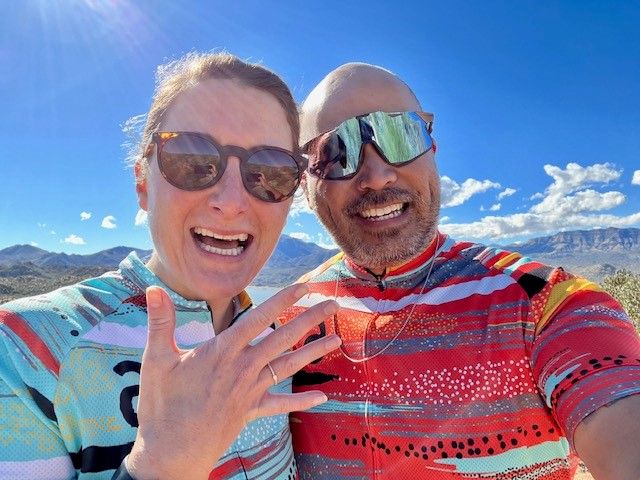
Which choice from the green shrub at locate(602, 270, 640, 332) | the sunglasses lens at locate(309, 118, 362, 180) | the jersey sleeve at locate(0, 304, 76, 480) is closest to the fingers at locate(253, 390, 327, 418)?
the jersey sleeve at locate(0, 304, 76, 480)

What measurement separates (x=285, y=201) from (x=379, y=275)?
2.76ft

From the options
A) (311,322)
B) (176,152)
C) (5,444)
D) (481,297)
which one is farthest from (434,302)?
(5,444)

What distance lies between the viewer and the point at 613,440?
1713 mm

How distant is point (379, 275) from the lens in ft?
9.73

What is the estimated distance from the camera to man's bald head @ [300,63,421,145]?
3279mm

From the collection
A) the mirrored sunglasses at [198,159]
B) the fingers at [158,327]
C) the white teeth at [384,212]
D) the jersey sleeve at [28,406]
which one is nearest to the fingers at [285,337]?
the fingers at [158,327]

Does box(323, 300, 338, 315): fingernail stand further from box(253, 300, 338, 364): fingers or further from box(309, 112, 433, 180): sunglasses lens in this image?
box(309, 112, 433, 180): sunglasses lens

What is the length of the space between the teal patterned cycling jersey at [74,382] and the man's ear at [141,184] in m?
0.52

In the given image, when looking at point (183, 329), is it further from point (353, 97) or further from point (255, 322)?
point (353, 97)

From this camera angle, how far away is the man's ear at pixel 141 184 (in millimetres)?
2463

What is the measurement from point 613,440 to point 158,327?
1689mm

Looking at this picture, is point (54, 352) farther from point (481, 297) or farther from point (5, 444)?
point (481, 297)

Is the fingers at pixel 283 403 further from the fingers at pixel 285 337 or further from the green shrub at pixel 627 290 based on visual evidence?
the green shrub at pixel 627 290

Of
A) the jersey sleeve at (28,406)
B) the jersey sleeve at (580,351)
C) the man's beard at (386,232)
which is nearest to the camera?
the jersey sleeve at (28,406)
